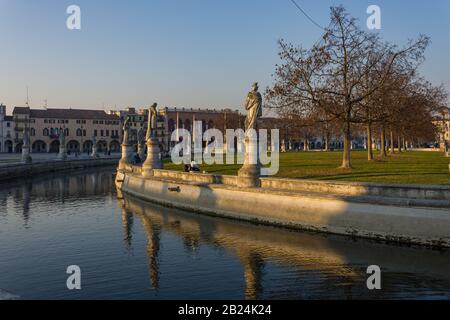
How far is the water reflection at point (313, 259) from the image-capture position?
1355 cm

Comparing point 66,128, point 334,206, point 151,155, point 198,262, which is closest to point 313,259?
point 198,262

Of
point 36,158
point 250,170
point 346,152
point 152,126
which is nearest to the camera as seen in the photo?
point 250,170

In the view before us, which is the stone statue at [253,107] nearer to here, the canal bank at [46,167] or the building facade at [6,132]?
the canal bank at [46,167]

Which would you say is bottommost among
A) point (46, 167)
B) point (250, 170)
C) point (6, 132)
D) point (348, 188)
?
point (46, 167)

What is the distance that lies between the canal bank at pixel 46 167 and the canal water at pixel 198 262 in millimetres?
27911

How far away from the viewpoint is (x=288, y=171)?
3262 centimetres

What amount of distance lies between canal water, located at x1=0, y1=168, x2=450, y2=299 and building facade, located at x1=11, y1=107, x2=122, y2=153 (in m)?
104

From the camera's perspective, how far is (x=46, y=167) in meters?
63.8

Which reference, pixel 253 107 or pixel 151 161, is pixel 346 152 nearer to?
pixel 253 107

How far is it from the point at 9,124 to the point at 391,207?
125m

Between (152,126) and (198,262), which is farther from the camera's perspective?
(152,126)

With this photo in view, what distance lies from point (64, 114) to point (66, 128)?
418 centimetres

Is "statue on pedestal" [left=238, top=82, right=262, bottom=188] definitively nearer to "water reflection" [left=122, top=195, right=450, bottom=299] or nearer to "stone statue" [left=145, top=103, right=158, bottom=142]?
"water reflection" [left=122, top=195, right=450, bottom=299]
